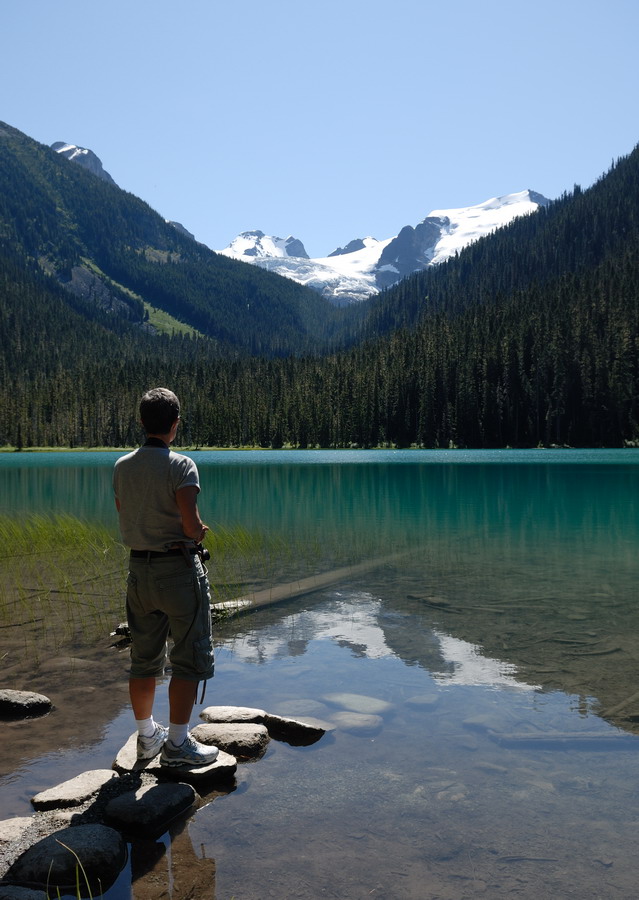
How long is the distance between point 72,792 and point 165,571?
195 cm

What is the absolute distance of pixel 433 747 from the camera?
6906mm

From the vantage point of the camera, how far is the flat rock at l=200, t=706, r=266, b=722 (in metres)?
7.36

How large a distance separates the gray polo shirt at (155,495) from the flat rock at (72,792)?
6.66 feet

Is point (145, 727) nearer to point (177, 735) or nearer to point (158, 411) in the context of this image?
point (177, 735)

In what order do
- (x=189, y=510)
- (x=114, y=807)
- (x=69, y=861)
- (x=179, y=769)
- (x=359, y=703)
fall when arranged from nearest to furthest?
(x=69, y=861) → (x=114, y=807) → (x=189, y=510) → (x=179, y=769) → (x=359, y=703)

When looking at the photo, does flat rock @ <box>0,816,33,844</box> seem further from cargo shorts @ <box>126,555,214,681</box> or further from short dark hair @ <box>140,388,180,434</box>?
short dark hair @ <box>140,388,180,434</box>

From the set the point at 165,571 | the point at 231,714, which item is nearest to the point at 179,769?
the point at 231,714

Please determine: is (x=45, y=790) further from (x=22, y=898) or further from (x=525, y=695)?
(x=525, y=695)

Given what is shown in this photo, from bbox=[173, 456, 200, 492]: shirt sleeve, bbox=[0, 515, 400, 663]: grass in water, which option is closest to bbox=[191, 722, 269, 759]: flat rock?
bbox=[173, 456, 200, 492]: shirt sleeve

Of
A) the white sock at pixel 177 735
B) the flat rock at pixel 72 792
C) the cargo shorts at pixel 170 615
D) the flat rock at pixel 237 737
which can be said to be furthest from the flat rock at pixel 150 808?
the flat rock at pixel 237 737

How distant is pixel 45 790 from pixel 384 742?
10.8 ft

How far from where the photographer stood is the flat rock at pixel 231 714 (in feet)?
24.1

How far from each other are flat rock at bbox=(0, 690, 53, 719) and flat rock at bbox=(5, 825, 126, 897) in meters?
3.17

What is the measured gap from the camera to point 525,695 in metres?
8.42
